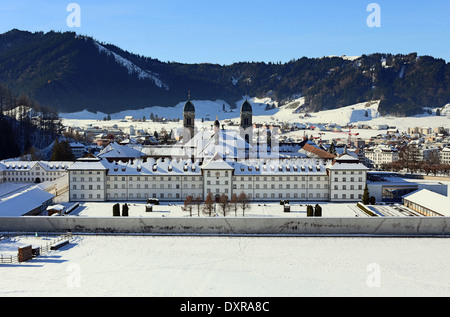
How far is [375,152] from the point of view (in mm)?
94125

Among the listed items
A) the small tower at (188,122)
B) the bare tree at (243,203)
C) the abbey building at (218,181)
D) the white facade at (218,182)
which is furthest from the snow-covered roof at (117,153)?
the bare tree at (243,203)

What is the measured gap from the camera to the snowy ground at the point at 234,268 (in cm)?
2272

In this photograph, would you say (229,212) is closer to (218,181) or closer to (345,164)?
(218,181)

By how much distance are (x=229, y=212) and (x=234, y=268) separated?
12361 mm

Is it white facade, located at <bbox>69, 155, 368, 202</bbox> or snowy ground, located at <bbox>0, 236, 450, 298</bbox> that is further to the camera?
white facade, located at <bbox>69, 155, 368, 202</bbox>

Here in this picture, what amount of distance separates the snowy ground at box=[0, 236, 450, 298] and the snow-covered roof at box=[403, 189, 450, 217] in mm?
4916

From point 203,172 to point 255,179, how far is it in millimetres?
5021

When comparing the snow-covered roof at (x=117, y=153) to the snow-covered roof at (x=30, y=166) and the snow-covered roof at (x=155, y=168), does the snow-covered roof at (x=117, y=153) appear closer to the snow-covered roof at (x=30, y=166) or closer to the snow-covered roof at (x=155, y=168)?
the snow-covered roof at (x=30, y=166)

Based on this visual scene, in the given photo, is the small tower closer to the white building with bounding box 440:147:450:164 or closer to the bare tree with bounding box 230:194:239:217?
the bare tree with bounding box 230:194:239:217

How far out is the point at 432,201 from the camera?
126ft

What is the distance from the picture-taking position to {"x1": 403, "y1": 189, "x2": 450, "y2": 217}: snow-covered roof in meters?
36.0

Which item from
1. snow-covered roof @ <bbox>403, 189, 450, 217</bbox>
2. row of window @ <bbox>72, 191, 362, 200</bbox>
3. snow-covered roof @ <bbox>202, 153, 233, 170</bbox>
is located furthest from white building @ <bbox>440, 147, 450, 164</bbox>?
snow-covered roof @ <bbox>202, 153, 233, 170</bbox>

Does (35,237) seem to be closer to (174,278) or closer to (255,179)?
(174,278)
